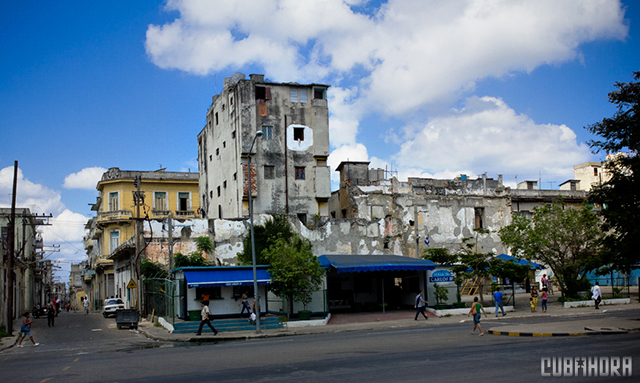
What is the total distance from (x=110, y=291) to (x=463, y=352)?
51.4 m

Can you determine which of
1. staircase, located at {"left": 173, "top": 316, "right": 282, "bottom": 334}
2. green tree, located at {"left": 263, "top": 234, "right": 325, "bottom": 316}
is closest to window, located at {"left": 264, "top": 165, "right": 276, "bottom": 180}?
green tree, located at {"left": 263, "top": 234, "right": 325, "bottom": 316}

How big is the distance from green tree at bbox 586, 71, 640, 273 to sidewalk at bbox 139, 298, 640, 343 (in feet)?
11.4

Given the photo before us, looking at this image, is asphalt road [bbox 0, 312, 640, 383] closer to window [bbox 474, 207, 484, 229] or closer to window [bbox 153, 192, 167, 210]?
window [bbox 474, 207, 484, 229]

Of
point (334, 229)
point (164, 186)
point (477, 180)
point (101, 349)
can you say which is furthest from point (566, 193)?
point (101, 349)

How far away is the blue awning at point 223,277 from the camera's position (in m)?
29.2

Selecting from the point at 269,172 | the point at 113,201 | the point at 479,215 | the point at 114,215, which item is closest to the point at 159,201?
the point at 113,201

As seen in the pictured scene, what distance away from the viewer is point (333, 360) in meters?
15.2

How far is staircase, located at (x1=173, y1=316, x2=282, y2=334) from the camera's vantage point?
89.6 ft

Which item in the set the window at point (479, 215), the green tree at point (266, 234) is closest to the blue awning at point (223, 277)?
the green tree at point (266, 234)

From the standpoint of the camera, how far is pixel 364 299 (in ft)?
125

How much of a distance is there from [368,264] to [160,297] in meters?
13.1

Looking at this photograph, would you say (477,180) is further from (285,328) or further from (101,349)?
(101,349)

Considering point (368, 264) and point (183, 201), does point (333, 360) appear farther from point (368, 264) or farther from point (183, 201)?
point (183, 201)

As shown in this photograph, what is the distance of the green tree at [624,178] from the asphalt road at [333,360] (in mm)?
5844
